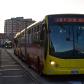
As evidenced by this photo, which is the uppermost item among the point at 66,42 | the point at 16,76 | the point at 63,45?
the point at 66,42

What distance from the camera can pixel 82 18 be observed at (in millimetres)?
18125

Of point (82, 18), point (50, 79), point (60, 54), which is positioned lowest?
point (50, 79)

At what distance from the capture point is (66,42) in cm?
1753

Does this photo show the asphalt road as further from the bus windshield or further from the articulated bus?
the bus windshield

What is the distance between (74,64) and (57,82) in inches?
39.6

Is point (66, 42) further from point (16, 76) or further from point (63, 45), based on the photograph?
point (16, 76)

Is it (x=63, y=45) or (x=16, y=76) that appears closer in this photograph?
(x=63, y=45)

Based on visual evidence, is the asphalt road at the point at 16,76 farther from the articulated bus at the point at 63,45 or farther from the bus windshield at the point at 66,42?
the bus windshield at the point at 66,42

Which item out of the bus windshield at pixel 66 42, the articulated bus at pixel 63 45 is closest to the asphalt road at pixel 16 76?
the articulated bus at pixel 63 45

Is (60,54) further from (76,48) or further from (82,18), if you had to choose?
(82,18)

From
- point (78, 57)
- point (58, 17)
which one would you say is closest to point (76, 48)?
point (78, 57)

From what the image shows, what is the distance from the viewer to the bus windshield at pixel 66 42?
17.5 meters

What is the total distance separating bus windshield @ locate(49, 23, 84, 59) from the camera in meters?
17.5

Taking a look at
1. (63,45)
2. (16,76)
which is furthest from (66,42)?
(16,76)
